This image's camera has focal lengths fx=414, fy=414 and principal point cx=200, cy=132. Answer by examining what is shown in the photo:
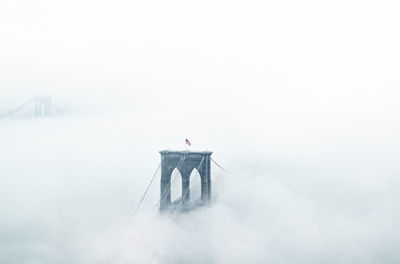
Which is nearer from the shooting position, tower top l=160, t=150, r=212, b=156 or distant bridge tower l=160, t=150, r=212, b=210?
tower top l=160, t=150, r=212, b=156

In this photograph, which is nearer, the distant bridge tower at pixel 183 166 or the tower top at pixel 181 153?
the tower top at pixel 181 153

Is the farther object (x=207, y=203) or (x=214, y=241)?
(x=214, y=241)

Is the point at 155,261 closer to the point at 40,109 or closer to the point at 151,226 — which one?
the point at 151,226

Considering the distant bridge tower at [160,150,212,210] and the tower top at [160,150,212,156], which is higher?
the tower top at [160,150,212,156]

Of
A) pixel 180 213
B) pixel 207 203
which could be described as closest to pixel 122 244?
pixel 180 213

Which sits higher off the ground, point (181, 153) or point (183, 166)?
point (181, 153)

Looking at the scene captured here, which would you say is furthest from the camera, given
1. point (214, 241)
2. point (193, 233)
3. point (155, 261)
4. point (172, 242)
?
point (214, 241)

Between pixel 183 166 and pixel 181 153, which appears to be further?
pixel 183 166

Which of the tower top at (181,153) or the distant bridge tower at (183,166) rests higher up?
the tower top at (181,153)
